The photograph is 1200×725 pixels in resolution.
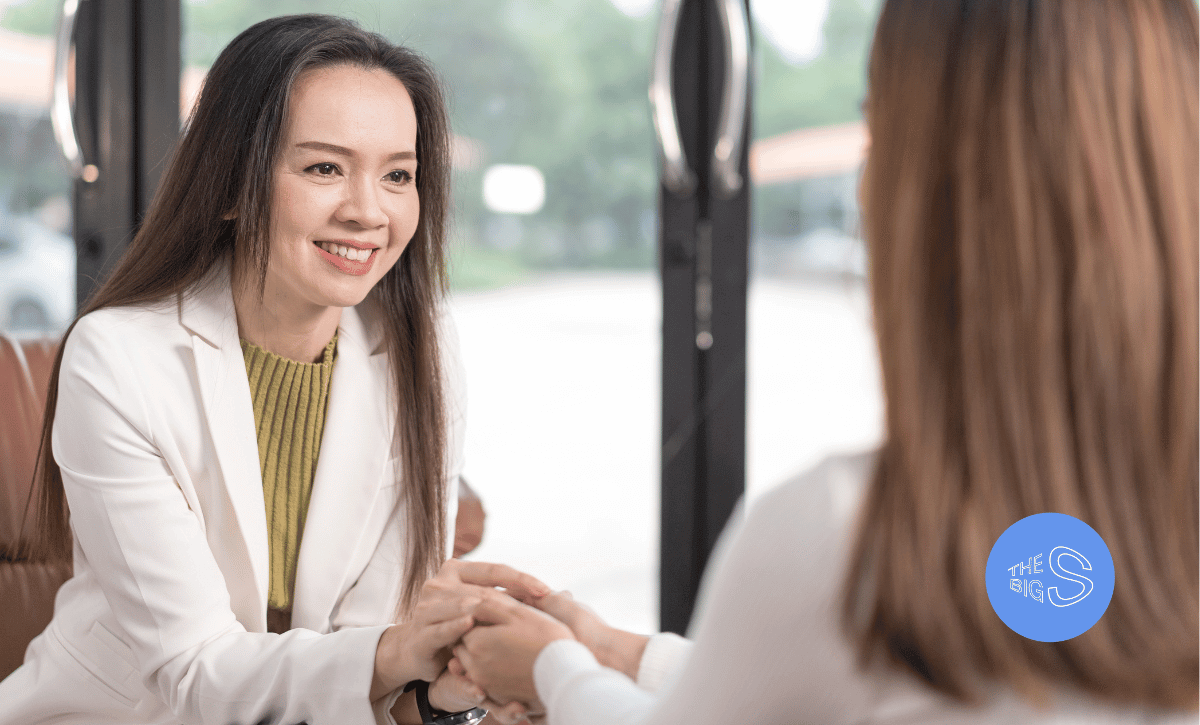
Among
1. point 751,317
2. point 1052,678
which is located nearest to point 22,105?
point 751,317

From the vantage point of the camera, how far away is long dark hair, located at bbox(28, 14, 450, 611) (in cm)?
94

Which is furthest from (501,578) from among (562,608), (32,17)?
(32,17)

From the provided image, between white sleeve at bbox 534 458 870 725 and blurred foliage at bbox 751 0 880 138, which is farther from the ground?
blurred foliage at bbox 751 0 880 138

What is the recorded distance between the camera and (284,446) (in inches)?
40.7

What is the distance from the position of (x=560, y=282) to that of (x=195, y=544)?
0.85 meters

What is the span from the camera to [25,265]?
1.76 meters

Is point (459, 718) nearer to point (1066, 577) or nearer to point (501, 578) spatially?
point (501, 578)

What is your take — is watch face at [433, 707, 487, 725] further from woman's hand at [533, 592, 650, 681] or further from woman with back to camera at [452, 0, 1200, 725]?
woman with back to camera at [452, 0, 1200, 725]

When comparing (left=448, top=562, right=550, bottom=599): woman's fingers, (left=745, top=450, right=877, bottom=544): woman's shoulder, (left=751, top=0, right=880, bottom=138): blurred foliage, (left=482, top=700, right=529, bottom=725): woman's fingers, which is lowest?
(left=482, top=700, right=529, bottom=725): woman's fingers

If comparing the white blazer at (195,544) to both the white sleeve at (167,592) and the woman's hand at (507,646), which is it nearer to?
the white sleeve at (167,592)

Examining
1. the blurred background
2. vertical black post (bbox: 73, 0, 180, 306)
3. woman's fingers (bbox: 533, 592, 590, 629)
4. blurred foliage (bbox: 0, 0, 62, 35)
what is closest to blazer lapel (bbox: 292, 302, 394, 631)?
woman's fingers (bbox: 533, 592, 590, 629)

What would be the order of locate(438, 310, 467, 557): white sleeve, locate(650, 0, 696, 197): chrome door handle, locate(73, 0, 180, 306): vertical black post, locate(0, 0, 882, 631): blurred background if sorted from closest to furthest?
locate(438, 310, 467, 557): white sleeve → locate(650, 0, 696, 197): chrome door handle → locate(0, 0, 882, 631): blurred background → locate(73, 0, 180, 306): vertical black post

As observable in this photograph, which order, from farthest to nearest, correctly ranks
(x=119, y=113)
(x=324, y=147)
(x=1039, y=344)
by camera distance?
1. (x=119, y=113)
2. (x=324, y=147)
3. (x=1039, y=344)

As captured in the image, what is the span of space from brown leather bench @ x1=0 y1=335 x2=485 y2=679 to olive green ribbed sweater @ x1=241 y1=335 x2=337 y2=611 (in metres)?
0.38
